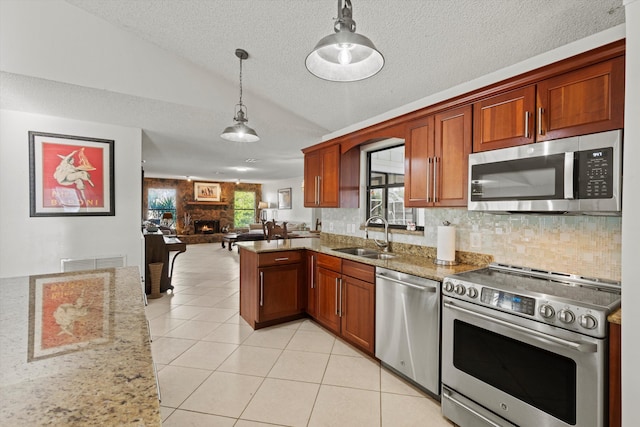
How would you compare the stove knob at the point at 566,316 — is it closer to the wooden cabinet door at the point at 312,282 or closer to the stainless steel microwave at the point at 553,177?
the stainless steel microwave at the point at 553,177

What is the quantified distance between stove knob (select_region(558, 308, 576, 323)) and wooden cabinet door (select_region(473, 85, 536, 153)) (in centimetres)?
105

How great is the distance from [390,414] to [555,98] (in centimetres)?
225

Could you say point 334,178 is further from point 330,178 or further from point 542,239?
point 542,239

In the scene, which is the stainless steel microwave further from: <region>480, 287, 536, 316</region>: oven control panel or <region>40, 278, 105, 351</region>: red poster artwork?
<region>40, 278, 105, 351</region>: red poster artwork

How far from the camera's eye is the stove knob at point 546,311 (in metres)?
1.42

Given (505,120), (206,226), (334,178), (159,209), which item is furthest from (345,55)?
(159,209)

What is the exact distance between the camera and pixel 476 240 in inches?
95.7

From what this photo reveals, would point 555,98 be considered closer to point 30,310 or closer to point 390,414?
point 390,414

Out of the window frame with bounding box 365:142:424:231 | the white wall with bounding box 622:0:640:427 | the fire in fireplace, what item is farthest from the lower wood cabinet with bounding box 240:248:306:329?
the fire in fireplace

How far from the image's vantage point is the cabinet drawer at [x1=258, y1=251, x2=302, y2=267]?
309 cm

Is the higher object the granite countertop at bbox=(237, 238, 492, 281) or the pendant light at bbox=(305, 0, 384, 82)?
the pendant light at bbox=(305, 0, 384, 82)

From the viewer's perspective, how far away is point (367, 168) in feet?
12.1

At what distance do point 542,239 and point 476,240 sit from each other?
463 millimetres

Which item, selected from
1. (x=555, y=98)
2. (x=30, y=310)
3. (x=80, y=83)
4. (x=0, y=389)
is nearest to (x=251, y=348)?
(x=30, y=310)
